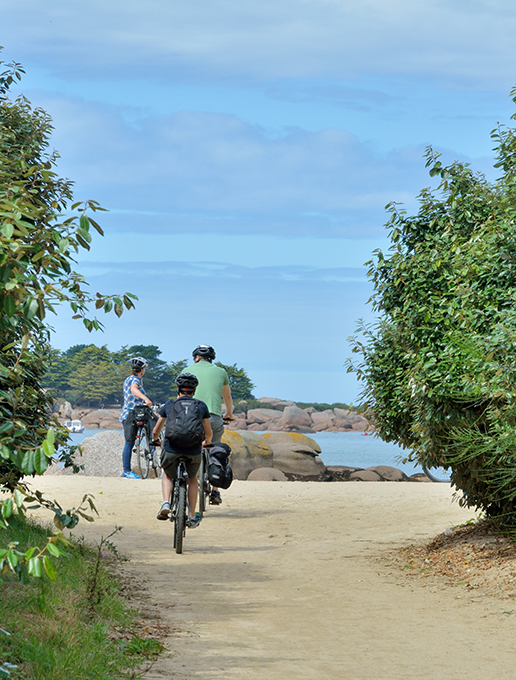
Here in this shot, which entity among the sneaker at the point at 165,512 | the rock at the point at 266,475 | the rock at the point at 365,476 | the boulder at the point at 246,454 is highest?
the sneaker at the point at 165,512

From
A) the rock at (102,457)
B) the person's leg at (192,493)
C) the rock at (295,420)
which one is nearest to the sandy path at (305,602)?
the person's leg at (192,493)

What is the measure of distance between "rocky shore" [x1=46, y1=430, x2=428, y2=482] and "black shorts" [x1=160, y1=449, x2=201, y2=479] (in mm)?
10308

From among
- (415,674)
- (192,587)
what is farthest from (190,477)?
(415,674)

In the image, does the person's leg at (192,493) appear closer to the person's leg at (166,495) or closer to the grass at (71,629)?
the person's leg at (166,495)

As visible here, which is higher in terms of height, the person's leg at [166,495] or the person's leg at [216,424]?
the person's leg at [216,424]

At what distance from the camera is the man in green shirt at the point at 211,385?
1043 centimetres

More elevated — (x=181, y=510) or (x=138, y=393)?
(x=138, y=393)

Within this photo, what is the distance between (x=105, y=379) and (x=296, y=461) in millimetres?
47801

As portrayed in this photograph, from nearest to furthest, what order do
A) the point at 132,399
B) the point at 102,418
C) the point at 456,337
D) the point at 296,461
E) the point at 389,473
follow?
the point at 456,337, the point at 132,399, the point at 296,461, the point at 389,473, the point at 102,418

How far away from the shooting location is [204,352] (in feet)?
35.2

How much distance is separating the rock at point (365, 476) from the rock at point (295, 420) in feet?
126

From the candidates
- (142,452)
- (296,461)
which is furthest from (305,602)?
(296,461)

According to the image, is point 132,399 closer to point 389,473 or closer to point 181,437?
point 181,437

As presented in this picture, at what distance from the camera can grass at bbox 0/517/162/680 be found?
4.35 metres
